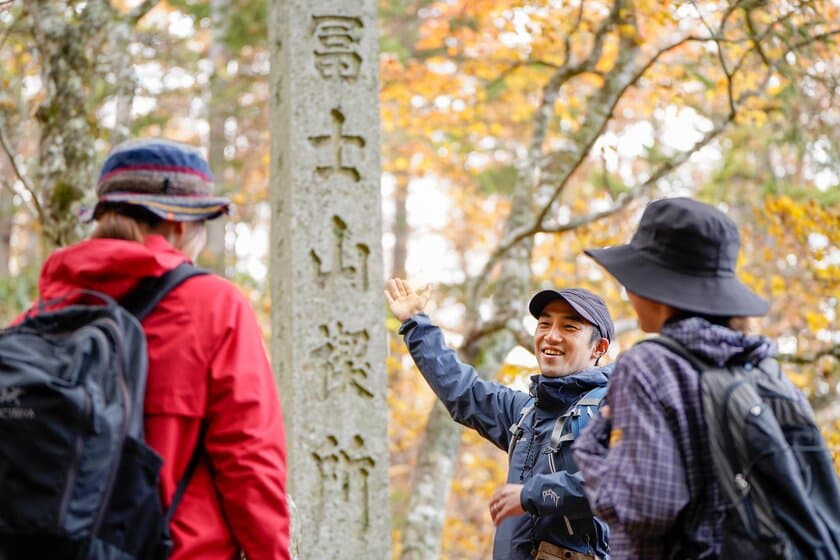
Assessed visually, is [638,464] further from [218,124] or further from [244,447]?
[218,124]

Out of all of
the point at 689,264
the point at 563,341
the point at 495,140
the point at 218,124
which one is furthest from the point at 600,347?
the point at 495,140

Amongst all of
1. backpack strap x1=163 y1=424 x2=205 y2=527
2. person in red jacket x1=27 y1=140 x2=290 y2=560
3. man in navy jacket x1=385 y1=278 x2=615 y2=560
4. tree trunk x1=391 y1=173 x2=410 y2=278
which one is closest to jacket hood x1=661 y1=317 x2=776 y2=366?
man in navy jacket x1=385 y1=278 x2=615 y2=560

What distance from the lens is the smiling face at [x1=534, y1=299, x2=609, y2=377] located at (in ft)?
11.3

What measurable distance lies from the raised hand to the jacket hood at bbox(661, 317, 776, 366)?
61.1 inches

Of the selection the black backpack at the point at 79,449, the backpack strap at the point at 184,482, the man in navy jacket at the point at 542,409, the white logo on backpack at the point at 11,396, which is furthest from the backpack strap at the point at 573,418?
the white logo on backpack at the point at 11,396

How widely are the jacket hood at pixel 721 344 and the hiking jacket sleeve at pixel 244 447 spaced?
1000 millimetres

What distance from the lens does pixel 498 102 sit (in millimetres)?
15641

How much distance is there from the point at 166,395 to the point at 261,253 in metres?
17.3

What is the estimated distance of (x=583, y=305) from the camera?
348 cm

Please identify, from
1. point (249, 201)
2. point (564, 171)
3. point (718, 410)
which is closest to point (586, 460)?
point (718, 410)

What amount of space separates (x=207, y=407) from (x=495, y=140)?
15.5 meters

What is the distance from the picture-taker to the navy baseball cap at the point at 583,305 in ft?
11.3

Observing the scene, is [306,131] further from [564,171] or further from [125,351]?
[564,171]

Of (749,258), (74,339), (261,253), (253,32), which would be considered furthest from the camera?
(261,253)
